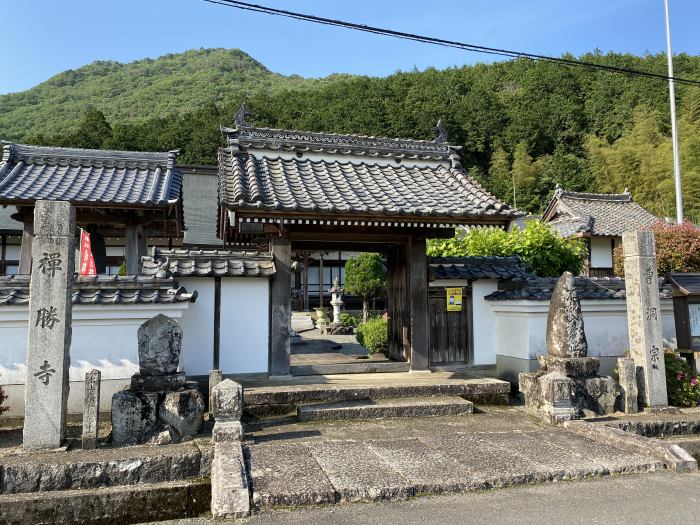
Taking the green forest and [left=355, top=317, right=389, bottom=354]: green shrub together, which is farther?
the green forest

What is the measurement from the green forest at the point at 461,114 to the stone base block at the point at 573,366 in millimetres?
34377

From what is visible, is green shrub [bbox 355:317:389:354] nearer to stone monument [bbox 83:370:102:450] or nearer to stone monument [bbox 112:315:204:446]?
stone monument [bbox 112:315:204:446]

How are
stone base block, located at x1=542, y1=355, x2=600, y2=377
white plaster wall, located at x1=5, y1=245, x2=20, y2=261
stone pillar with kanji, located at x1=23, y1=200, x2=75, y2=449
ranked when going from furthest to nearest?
white plaster wall, located at x1=5, y1=245, x2=20, y2=261
stone base block, located at x1=542, y1=355, x2=600, y2=377
stone pillar with kanji, located at x1=23, y1=200, x2=75, y2=449

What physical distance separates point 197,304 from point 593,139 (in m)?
56.9

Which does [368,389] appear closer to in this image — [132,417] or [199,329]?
[199,329]

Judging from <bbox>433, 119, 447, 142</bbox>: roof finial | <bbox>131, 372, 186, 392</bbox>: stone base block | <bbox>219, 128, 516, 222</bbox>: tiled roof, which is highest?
<bbox>433, 119, 447, 142</bbox>: roof finial

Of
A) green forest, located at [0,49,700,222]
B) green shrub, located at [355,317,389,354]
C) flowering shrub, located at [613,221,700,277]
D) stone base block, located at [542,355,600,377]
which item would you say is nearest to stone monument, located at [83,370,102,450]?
stone base block, located at [542,355,600,377]

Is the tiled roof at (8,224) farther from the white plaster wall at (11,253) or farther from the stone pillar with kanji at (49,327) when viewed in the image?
the stone pillar with kanji at (49,327)

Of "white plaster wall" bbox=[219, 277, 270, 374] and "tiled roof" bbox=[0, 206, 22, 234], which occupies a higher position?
"tiled roof" bbox=[0, 206, 22, 234]

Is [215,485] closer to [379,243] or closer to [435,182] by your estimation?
[379,243]

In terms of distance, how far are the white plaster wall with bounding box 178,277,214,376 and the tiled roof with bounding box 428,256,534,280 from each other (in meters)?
4.07

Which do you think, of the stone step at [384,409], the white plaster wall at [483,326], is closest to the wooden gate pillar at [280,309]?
the stone step at [384,409]

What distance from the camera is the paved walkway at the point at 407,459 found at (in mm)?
4273

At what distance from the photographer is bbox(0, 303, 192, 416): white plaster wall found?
655cm
